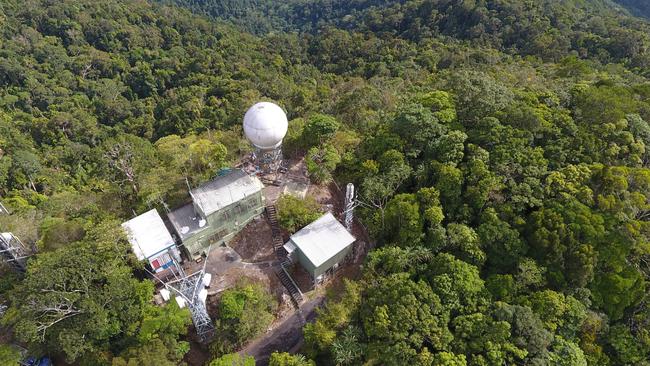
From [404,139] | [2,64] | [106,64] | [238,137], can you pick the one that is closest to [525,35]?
[404,139]

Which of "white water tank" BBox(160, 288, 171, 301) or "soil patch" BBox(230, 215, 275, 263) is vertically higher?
"soil patch" BBox(230, 215, 275, 263)

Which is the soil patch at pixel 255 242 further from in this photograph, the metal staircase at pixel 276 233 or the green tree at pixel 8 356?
the green tree at pixel 8 356

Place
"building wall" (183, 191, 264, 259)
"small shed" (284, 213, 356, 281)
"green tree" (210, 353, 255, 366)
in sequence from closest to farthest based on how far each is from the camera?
"green tree" (210, 353, 255, 366)
"small shed" (284, 213, 356, 281)
"building wall" (183, 191, 264, 259)

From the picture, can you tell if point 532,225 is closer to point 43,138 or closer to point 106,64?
point 43,138

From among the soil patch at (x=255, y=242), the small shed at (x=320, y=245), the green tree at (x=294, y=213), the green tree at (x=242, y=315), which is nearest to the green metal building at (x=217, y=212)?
the soil patch at (x=255, y=242)

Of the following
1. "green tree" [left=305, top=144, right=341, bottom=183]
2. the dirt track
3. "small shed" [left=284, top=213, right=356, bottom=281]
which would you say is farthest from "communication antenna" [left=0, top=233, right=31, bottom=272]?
"green tree" [left=305, top=144, right=341, bottom=183]

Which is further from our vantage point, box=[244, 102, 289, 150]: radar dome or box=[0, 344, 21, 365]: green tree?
box=[244, 102, 289, 150]: radar dome

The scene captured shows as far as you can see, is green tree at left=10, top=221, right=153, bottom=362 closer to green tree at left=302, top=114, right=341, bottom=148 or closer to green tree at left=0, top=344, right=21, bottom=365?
green tree at left=0, top=344, right=21, bottom=365
